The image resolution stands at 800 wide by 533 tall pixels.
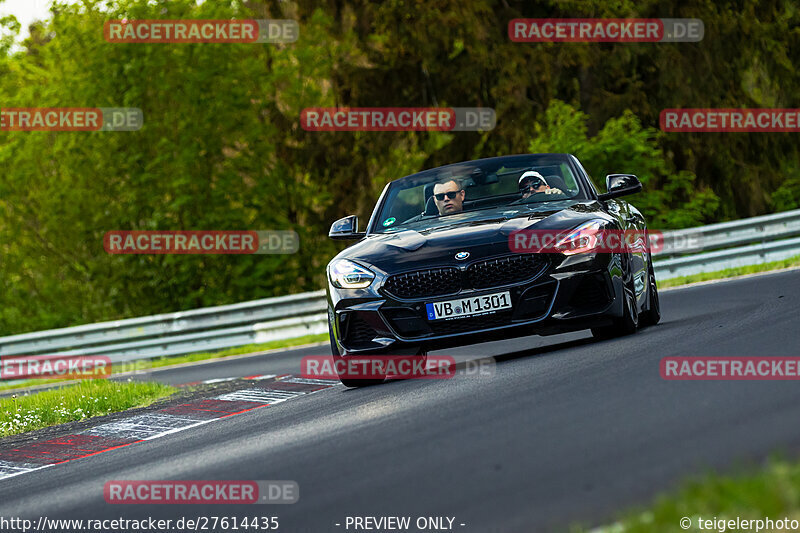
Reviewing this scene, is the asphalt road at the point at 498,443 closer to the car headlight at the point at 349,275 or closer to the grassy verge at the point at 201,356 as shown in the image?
the car headlight at the point at 349,275

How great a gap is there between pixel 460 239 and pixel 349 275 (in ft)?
2.79

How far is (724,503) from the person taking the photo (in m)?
3.70

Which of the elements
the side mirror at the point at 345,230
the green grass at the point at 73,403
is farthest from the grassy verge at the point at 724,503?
the green grass at the point at 73,403

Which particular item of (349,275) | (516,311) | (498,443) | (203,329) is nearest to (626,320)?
(516,311)

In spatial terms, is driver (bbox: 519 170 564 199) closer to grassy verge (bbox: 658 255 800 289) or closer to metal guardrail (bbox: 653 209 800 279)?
grassy verge (bbox: 658 255 800 289)

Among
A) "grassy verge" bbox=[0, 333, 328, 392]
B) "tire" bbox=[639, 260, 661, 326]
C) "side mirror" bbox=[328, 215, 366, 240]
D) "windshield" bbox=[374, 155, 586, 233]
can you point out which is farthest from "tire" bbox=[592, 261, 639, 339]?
"grassy verge" bbox=[0, 333, 328, 392]

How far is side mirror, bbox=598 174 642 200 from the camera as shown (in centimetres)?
920

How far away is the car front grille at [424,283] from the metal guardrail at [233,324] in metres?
11.4

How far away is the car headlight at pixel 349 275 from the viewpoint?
8409 millimetres

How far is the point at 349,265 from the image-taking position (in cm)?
859

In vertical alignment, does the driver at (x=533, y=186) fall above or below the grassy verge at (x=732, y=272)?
above

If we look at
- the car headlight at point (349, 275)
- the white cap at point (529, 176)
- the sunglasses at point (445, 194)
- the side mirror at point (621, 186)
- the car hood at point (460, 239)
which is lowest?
the car headlight at point (349, 275)

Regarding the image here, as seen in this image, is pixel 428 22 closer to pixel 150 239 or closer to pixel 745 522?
pixel 150 239

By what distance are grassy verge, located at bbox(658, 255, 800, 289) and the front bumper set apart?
957 cm
